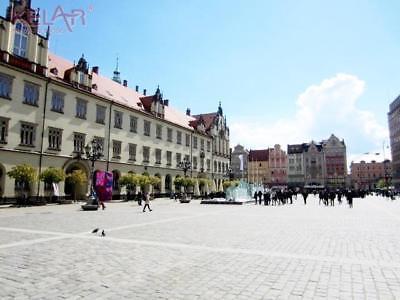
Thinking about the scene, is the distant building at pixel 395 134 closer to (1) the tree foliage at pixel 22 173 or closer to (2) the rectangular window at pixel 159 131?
(2) the rectangular window at pixel 159 131

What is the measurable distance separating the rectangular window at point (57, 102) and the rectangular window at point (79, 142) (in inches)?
130

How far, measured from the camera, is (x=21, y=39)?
105 feet

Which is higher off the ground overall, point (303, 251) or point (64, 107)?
point (64, 107)

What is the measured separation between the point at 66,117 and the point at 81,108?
282cm

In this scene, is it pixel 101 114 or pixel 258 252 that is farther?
pixel 101 114

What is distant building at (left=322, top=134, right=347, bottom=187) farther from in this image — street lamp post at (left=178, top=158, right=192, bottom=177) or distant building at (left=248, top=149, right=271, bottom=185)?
street lamp post at (left=178, top=158, right=192, bottom=177)

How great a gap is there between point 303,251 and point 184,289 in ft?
15.8

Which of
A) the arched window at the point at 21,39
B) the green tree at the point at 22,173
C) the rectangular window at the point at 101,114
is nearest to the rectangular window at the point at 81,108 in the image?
the rectangular window at the point at 101,114

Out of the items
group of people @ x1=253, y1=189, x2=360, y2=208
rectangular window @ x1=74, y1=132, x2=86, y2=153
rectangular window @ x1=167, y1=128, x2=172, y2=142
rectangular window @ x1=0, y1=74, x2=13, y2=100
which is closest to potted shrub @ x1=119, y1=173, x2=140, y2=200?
rectangular window @ x1=74, y1=132, x2=86, y2=153

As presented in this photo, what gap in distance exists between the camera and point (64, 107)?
116 ft

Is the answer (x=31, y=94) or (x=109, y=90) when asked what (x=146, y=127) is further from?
(x=31, y=94)

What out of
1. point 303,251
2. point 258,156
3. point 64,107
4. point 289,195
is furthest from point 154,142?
point 258,156

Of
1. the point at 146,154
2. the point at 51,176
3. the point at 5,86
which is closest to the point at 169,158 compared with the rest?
the point at 146,154

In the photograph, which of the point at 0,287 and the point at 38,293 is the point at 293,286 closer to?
Result: the point at 38,293
